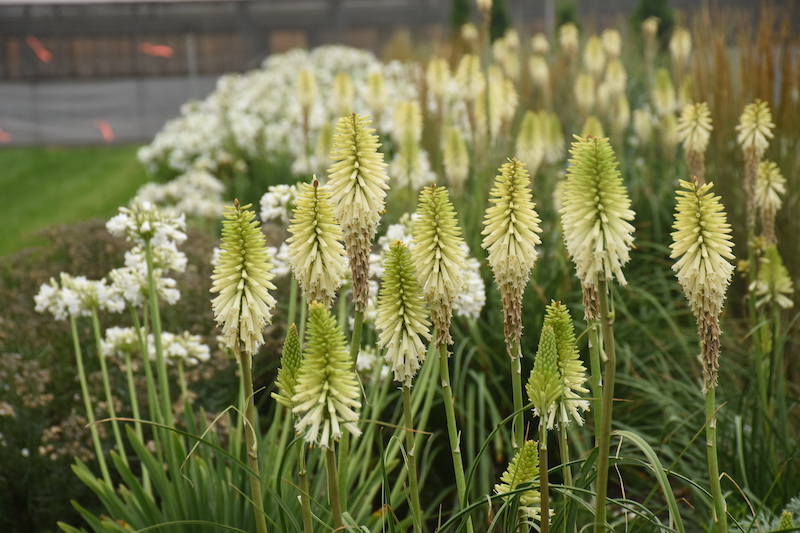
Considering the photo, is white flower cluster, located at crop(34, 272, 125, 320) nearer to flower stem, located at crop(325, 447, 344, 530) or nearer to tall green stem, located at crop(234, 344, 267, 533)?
tall green stem, located at crop(234, 344, 267, 533)

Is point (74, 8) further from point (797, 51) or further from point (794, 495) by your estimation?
point (794, 495)

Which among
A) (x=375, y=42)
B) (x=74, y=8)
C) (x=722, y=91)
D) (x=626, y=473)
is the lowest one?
(x=626, y=473)

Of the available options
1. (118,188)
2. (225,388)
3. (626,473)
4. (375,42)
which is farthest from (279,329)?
(375,42)

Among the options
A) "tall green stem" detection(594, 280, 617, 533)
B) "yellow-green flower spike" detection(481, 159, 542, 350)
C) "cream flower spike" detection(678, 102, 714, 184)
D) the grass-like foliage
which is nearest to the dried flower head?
the grass-like foliage

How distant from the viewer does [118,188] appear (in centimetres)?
1266

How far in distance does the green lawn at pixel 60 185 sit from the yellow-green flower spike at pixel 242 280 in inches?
294

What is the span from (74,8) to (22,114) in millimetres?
2923

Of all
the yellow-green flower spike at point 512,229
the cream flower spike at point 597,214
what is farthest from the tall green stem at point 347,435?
the cream flower spike at point 597,214

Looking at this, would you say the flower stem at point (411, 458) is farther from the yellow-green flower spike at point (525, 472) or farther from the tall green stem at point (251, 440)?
the tall green stem at point (251, 440)

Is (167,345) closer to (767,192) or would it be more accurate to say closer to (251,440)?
(251,440)

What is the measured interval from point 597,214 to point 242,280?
0.84 meters

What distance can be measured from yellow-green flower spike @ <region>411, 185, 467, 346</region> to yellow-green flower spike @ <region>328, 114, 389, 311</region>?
0.13 m

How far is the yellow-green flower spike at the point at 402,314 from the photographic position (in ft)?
6.68

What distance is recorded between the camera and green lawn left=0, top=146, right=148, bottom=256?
1129 cm
